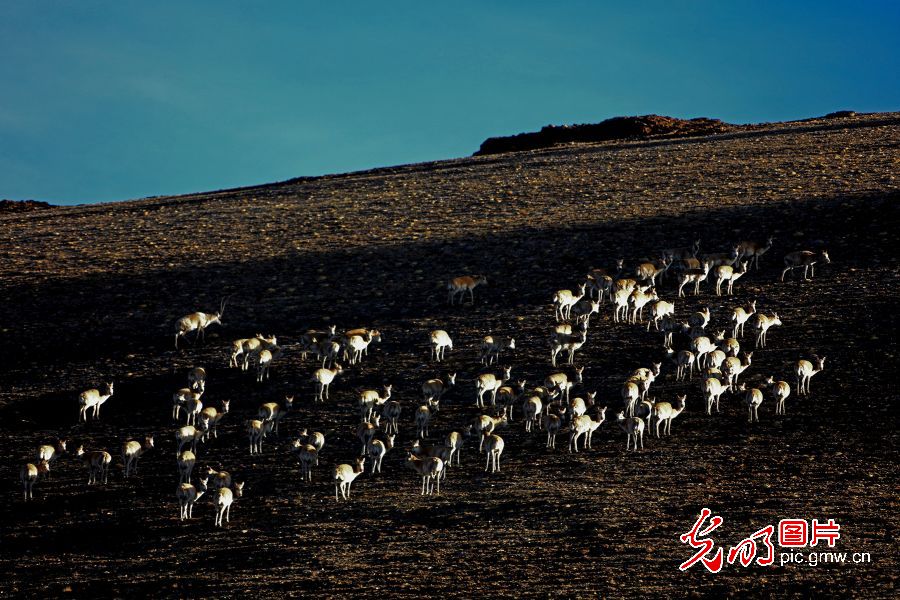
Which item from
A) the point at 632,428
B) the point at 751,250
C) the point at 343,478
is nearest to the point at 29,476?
the point at 343,478

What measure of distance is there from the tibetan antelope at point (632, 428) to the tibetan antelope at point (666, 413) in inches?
22.6

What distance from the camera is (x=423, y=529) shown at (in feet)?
79.1

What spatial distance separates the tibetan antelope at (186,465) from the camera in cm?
2673

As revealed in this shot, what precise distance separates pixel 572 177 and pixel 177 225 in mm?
18396

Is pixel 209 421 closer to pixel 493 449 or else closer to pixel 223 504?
pixel 223 504

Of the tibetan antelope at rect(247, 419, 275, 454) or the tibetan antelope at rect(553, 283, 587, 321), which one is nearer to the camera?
the tibetan antelope at rect(247, 419, 275, 454)

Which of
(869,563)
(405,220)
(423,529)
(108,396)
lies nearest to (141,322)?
(108,396)

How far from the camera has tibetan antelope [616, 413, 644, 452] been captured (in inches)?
1080

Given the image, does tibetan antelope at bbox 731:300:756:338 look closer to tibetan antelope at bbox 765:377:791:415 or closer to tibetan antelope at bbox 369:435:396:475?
tibetan antelope at bbox 765:377:791:415

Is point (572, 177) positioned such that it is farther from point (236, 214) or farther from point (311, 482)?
point (311, 482)

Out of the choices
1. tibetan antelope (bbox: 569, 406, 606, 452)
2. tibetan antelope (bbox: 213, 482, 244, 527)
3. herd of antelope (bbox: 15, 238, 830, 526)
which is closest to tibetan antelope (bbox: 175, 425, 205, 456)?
herd of antelope (bbox: 15, 238, 830, 526)

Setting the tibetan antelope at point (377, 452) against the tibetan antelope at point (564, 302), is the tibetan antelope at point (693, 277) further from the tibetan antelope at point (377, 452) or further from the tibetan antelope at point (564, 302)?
the tibetan antelope at point (377, 452)

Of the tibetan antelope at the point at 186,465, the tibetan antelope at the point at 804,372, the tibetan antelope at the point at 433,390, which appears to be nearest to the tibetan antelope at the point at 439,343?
the tibetan antelope at the point at 433,390

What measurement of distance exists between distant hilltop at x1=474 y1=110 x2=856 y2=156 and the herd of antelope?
118 ft
